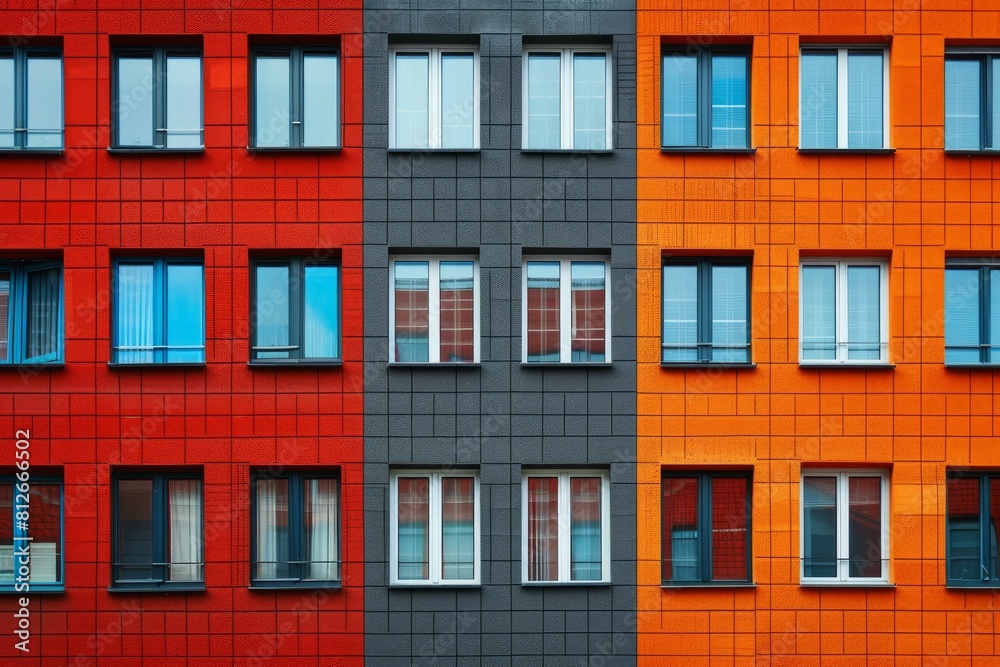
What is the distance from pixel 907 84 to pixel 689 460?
7.65 meters

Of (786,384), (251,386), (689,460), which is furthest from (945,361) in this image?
(251,386)

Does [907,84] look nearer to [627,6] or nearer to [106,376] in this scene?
[627,6]

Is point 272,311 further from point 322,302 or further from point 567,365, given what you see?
point 567,365

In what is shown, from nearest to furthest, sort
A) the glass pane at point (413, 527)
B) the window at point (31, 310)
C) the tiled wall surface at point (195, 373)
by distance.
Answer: the tiled wall surface at point (195, 373), the glass pane at point (413, 527), the window at point (31, 310)

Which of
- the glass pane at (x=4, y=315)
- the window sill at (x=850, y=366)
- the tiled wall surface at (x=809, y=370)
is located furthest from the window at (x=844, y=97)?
the glass pane at (x=4, y=315)

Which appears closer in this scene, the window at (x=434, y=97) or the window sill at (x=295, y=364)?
the window sill at (x=295, y=364)

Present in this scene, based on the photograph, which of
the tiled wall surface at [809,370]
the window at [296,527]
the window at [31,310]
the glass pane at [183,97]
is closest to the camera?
the tiled wall surface at [809,370]

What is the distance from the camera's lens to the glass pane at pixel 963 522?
A: 17.1 m

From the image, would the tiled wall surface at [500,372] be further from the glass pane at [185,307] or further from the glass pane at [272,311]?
the glass pane at [185,307]

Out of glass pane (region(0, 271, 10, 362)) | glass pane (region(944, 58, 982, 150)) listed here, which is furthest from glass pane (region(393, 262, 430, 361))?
glass pane (region(944, 58, 982, 150))

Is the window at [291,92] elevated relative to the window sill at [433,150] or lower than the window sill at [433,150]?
elevated

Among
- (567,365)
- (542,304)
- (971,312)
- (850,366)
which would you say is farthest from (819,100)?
(567,365)

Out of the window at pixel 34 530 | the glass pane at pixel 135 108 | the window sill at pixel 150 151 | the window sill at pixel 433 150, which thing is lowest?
the window at pixel 34 530

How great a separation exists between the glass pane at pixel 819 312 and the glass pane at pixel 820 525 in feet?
7.42
